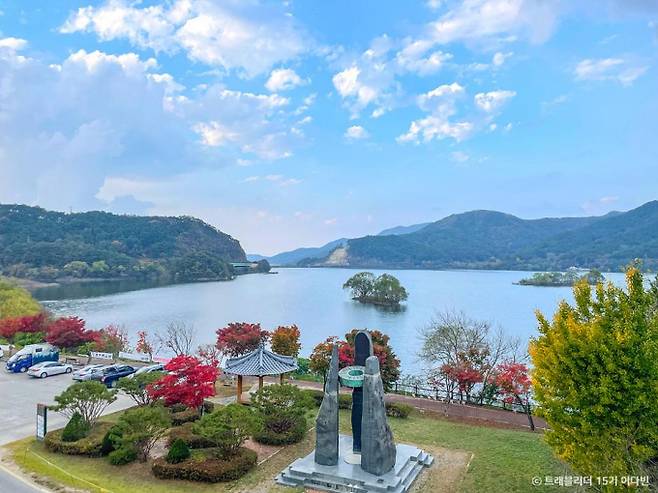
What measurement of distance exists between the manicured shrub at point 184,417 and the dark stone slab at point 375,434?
736 centimetres

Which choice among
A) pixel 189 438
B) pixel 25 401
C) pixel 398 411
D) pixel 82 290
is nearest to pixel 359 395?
pixel 189 438

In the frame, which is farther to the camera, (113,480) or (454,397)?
(454,397)

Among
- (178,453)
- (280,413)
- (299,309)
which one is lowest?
(299,309)

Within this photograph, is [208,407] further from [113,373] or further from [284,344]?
[284,344]

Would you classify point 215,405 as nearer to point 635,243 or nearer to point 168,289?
point 168,289

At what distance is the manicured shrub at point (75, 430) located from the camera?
1440 cm

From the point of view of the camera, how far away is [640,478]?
907 centimetres

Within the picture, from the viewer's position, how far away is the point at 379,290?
2904 inches

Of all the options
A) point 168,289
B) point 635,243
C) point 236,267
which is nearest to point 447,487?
point 168,289

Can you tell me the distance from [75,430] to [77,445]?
803 mm

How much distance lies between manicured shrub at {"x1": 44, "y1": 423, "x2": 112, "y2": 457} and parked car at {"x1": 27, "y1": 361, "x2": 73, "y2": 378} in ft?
33.8

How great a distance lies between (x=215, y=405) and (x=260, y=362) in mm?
2640

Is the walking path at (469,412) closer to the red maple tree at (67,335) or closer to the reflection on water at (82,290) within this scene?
the red maple tree at (67,335)

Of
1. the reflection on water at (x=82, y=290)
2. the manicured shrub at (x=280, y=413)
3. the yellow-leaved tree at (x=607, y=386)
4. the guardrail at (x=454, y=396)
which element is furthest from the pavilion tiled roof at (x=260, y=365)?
the reflection on water at (x=82, y=290)
